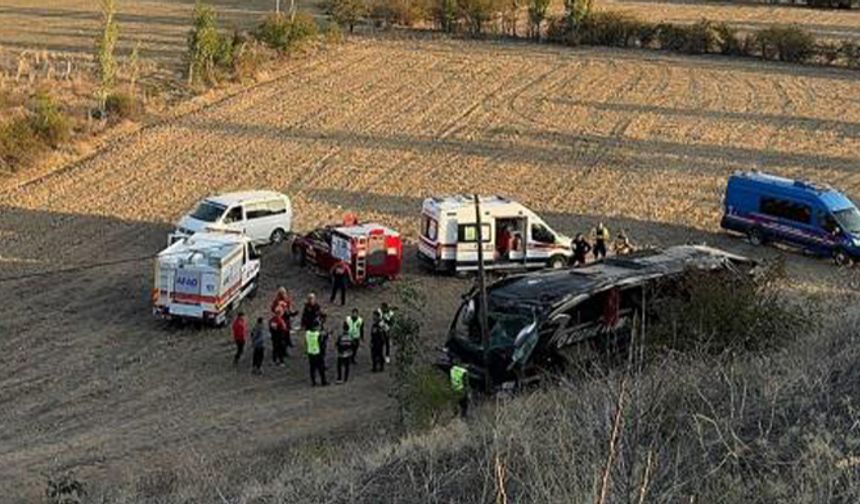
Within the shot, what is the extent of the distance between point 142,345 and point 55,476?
5.35m

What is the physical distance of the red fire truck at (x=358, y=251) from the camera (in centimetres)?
2248

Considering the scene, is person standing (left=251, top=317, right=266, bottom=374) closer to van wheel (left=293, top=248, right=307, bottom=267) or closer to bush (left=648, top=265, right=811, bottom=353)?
van wheel (left=293, top=248, right=307, bottom=267)

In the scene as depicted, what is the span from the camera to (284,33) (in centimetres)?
4609

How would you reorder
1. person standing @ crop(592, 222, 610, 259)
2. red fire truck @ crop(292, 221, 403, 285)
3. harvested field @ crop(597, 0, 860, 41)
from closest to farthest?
1. red fire truck @ crop(292, 221, 403, 285)
2. person standing @ crop(592, 222, 610, 259)
3. harvested field @ crop(597, 0, 860, 41)

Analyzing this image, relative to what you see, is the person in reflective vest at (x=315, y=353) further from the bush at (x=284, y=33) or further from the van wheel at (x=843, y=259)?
the bush at (x=284, y=33)

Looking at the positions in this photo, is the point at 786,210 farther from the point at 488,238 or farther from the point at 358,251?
the point at 358,251

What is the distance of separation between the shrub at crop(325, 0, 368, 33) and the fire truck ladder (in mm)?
33637

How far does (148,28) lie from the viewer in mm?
53031

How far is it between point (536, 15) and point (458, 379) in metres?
41.9

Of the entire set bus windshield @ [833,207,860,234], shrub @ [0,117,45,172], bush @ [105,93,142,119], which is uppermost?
bush @ [105,93,142,119]

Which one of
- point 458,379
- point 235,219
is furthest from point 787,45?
point 458,379

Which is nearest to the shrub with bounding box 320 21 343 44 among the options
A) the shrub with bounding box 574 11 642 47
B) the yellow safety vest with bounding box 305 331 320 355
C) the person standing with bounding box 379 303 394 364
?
the shrub with bounding box 574 11 642 47

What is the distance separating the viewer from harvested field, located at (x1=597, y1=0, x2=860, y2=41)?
61.1 m

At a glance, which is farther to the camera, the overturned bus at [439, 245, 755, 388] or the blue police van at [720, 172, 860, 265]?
the blue police van at [720, 172, 860, 265]
